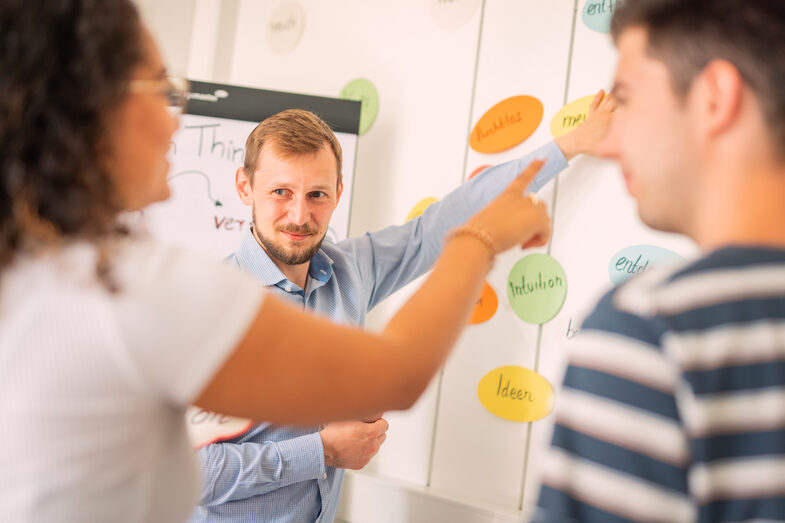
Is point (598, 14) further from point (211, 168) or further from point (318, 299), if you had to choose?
point (211, 168)

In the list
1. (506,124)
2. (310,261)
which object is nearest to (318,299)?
(310,261)

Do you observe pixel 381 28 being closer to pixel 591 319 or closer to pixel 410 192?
pixel 410 192

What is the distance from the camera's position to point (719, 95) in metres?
0.63

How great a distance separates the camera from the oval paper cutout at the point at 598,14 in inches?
60.8

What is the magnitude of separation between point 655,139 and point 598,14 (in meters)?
1.03

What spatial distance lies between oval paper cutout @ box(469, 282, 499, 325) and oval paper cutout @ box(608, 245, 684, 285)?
31cm

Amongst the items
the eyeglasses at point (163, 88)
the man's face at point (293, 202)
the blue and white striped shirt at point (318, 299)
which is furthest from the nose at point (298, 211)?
the eyeglasses at point (163, 88)

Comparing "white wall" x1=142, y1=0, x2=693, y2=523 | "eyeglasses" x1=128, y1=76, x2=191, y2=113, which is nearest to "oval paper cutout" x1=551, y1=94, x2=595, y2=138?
"white wall" x1=142, y1=0, x2=693, y2=523

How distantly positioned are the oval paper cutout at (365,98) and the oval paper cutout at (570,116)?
2.08ft

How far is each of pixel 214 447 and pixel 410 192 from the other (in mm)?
897

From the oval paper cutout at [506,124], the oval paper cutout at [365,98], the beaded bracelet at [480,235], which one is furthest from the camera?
the oval paper cutout at [365,98]

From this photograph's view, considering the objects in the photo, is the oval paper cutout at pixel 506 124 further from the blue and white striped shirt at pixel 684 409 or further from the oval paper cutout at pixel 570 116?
the blue and white striped shirt at pixel 684 409

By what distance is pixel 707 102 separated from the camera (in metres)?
0.64

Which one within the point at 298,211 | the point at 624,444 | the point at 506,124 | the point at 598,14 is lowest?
the point at 624,444
